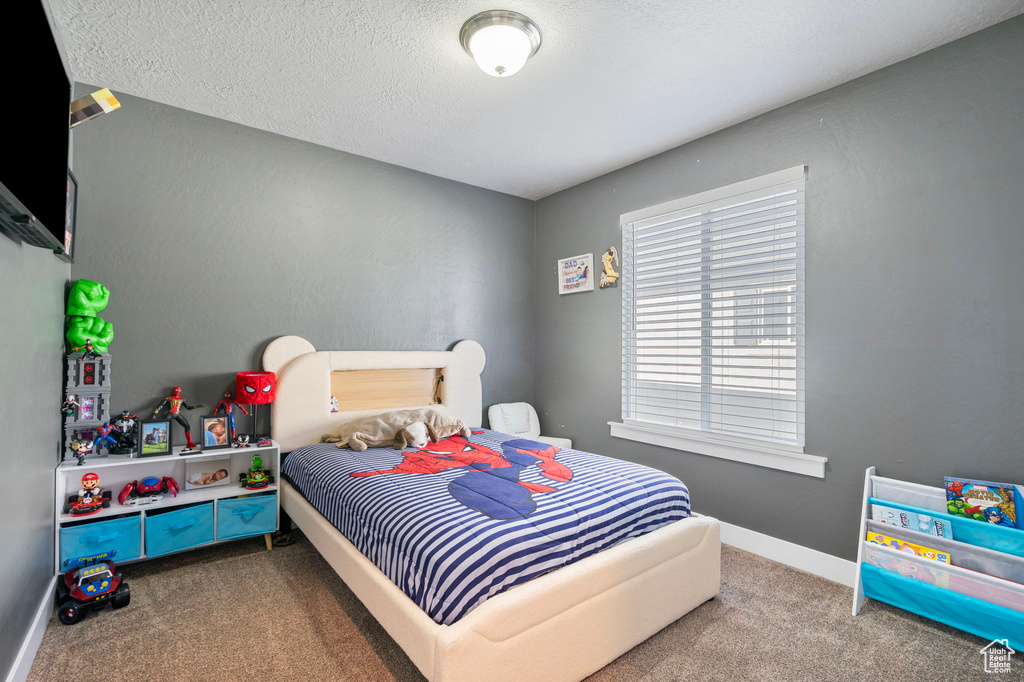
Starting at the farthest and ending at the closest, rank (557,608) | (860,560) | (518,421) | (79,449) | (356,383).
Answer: (518,421) < (356,383) < (79,449) < (860,560) < (557,608)

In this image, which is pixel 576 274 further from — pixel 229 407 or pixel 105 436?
pixel 105 436

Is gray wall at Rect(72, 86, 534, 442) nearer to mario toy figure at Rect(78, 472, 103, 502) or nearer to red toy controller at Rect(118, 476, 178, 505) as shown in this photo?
red toy controller at Rect(118, 476, 178, 505)

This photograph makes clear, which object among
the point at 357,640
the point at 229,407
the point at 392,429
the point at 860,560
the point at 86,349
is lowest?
the point at 357,640

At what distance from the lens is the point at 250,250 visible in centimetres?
299

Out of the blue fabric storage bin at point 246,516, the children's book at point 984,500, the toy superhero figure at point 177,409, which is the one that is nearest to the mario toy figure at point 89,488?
the toy superhero figure at point 177,409

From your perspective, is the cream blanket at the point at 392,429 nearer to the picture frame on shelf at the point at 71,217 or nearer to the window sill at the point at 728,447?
the window sill at the point at 728,447

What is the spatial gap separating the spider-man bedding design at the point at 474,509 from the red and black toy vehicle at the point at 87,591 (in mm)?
844

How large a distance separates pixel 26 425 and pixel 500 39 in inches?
92.1

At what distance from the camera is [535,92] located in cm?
254

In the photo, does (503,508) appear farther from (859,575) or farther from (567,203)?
(567,203)

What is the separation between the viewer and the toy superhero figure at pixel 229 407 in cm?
280

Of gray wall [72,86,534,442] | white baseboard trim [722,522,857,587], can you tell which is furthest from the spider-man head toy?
white baseboard trim [722,522,857,587]

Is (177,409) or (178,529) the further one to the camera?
(177,409)

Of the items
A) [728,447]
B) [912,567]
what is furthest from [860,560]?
[728,447]
